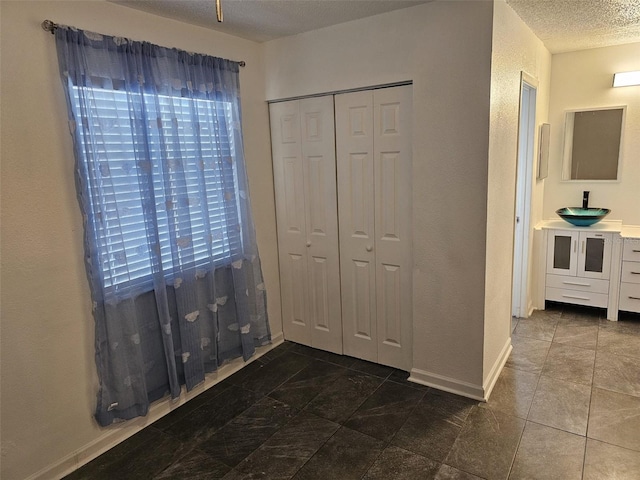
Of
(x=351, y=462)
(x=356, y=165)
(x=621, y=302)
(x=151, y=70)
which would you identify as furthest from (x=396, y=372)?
(x=151, y=70)

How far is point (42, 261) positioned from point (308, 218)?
69.8 inches

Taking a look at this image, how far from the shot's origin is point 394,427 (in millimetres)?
2443

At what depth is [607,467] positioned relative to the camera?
206 centimetres

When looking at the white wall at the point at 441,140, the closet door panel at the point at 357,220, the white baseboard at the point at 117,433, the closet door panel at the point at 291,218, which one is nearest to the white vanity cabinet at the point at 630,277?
the white wall at the point at 441,140

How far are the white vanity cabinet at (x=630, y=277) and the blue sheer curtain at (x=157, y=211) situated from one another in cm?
314

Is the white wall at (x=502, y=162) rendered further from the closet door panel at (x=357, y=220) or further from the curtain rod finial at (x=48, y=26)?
the curtain rod finial at (x=48, y=26)

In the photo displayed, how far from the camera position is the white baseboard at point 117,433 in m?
2.16

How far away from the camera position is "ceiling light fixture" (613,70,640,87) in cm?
362

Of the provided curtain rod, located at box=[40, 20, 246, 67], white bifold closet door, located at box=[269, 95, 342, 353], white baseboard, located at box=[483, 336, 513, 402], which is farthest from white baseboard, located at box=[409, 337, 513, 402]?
curtain rod, located at box=[40, 20, 246, 67]

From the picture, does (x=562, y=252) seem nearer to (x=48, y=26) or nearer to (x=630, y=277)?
(x=630, y=277)

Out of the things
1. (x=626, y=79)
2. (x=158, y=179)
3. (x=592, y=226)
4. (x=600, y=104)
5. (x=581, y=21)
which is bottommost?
(x=592, y=226)

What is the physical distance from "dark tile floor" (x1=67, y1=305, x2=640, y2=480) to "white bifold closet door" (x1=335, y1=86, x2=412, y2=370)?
290 millimetres

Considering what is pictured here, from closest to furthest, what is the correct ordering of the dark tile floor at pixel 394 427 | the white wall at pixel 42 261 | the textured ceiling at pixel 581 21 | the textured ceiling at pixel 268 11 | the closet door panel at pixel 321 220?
1. the white wall at pixel 42 261
2. the dark tile floor at pixel 394 427
3. the textured ceiling at pixel 268 11
4. the textured ceiling at pixel 581 21
5. the closet door panel at pixel 321 220

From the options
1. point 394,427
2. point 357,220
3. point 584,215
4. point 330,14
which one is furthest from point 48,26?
point 584,215
